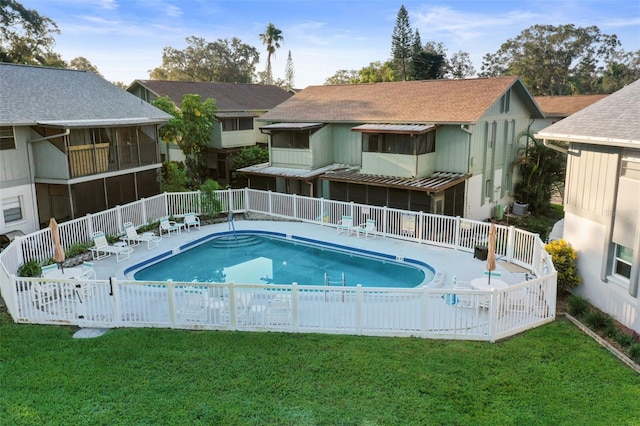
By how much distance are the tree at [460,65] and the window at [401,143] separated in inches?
2202

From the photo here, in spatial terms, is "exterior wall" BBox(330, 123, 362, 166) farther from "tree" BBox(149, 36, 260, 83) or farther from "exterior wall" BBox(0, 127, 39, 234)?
"tree" BBox(149, 36, 260, 83)

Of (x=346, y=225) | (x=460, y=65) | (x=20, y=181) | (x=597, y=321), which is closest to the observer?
(x=597, y=321)

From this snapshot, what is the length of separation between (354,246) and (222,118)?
1493cm

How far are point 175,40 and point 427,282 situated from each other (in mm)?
58444

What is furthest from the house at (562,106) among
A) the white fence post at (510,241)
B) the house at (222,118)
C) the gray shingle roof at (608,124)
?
the gray shingle roof at (608,124)

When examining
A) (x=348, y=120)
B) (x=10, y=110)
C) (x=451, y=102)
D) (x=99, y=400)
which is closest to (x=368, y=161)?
(x=348, y=120)

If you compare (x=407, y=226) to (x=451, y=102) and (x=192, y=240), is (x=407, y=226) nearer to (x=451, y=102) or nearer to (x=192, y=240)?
(x=451, y=102)

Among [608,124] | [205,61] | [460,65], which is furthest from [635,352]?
[460,65]

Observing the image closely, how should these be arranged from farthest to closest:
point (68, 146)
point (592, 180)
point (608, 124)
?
point (68, 146) < point (592, 180) < point (608, 124)

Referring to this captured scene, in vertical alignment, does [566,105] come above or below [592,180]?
above

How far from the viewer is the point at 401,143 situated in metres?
20.7

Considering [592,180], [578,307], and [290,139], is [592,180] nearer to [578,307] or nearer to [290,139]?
[578,307]

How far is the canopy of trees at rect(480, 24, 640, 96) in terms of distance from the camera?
62.9 m

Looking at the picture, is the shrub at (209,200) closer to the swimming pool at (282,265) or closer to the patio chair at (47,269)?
the swimming pool at (282,265)
